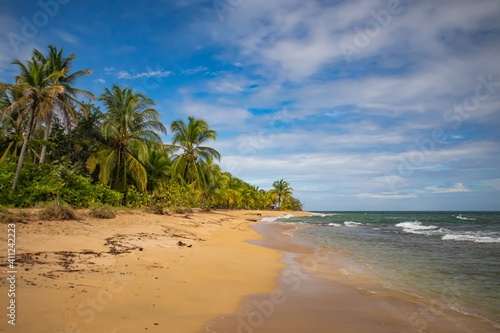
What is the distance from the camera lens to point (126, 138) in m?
22.2

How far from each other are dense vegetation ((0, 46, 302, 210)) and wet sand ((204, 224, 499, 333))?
12762 millimetres

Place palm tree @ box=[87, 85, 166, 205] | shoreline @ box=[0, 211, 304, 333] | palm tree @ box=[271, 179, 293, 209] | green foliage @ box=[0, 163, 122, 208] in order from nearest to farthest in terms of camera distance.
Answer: shoreline @ box=[0, 211, 304, 333] → green foliage @ box=[0, 163, 122, 208] → palm tree @ box=[87, 85, 166, 205] → palm tree @ box=[271, 179, 293, 209]

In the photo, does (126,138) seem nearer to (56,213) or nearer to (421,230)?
(56,213)

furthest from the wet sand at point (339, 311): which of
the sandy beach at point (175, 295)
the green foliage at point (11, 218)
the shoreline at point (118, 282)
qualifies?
the green foliage at point (11, 218)

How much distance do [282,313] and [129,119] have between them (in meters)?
20.1

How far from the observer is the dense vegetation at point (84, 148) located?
15.3m

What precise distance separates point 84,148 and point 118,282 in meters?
22.4

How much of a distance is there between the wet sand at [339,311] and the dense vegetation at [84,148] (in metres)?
12.8

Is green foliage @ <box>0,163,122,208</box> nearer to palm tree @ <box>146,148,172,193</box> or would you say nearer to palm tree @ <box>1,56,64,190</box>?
palm tree @ <box>1,56,64,190</box>

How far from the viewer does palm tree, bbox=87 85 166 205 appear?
21469 millimetres

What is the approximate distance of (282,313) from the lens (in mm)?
4820

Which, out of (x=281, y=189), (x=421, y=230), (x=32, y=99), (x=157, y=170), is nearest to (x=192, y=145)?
(x=157, y=170)

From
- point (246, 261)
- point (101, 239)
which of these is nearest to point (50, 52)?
point (101, 239)

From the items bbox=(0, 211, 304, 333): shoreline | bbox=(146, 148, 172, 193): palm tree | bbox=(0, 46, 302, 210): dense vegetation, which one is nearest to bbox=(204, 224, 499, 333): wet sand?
bbox=(0, 211, 304, 333): shoreline
